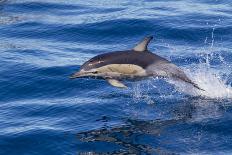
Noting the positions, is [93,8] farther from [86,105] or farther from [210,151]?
[210,151]

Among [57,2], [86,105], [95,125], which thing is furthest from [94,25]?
[95,125]

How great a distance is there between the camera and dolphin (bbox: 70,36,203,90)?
14.4 metres

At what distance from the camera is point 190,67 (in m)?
18.5

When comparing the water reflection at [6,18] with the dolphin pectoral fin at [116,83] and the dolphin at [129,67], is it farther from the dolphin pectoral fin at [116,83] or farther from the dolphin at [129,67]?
the dolphin pectoral fin at [116,83]

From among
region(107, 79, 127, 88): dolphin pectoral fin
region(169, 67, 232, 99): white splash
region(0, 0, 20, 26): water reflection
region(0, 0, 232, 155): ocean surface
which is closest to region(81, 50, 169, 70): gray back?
region(107, 79, 127, 88): dolphin pectoral fin

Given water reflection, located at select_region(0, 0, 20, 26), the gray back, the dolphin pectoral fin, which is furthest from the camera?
water reflection, located at select_region(0, 0, 20, 26)

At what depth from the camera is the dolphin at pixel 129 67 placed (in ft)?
47.3

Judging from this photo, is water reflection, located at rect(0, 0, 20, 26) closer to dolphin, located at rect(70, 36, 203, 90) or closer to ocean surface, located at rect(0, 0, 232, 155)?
ocean surface, located at rect(0, 0, 232, 155)

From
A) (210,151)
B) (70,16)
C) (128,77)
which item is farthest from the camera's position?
(70,16)

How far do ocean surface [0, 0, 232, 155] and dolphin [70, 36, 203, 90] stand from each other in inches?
33.8

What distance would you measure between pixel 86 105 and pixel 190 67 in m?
4.28

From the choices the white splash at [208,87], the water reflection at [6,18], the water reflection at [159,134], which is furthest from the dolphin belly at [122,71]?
the water reflection at [6,18]

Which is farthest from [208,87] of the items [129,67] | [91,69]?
[91,69]

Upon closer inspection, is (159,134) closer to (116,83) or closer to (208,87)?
(116,83)
